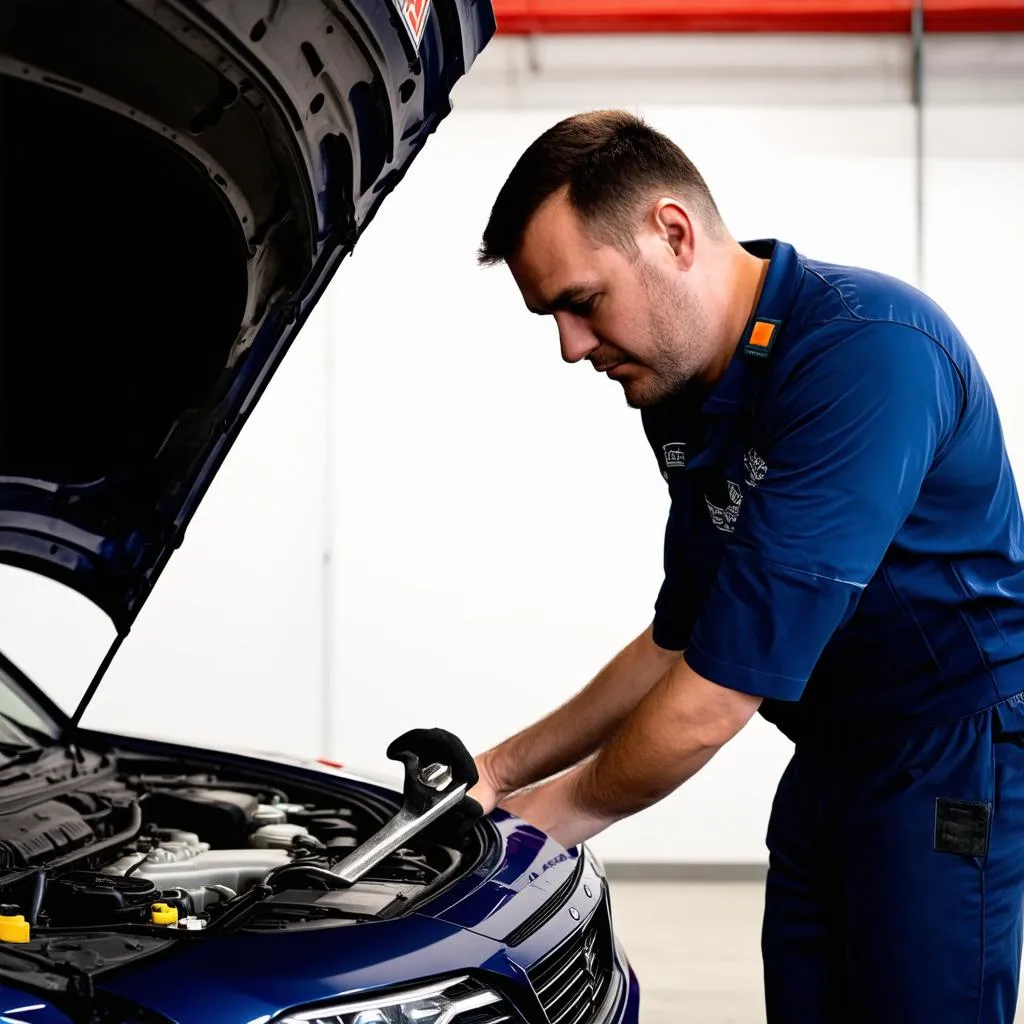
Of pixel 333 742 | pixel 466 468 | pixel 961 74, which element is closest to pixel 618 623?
pixel 466 468

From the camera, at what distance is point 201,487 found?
186 centimetres

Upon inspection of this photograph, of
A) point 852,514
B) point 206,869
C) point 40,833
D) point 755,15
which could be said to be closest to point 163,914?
point 206,869

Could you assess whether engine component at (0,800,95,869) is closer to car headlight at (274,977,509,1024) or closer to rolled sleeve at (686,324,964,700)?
car headlight at (274,977,509,1024)

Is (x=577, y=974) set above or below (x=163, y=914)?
below

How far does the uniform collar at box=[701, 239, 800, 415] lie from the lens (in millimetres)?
1533

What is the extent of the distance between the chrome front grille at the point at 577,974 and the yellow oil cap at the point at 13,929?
54 cm

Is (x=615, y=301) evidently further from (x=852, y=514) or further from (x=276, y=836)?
(x=276, y=836)

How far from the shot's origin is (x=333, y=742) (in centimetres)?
405

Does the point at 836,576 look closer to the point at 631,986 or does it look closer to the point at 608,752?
the point at 608,752

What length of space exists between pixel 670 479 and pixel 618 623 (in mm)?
2236

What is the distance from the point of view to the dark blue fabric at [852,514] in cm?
135

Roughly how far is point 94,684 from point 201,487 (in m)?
0.35

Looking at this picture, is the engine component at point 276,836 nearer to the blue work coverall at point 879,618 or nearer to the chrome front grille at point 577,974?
the chrome front grille at point 577,974

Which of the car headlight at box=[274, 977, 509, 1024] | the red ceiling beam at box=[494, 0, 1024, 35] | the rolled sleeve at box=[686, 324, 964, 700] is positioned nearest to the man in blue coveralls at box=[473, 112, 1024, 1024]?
the rolled sleeve at box=[686, 324, 964, 700]
